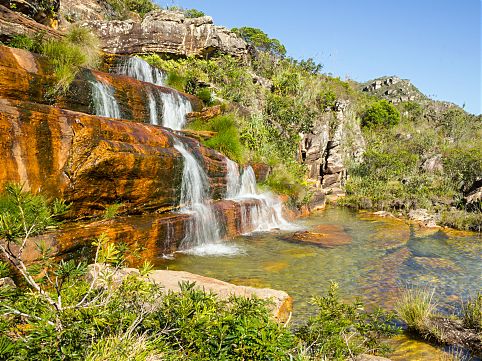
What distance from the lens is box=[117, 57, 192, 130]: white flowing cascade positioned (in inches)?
529

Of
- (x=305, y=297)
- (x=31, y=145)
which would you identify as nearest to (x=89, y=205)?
(x=31, y=145)

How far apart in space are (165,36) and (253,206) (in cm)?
1753

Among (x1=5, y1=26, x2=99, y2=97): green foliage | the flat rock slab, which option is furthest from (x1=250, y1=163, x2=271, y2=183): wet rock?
the flat rock slab

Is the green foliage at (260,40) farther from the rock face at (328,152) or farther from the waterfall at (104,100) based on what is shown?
the waterfall at (104,100)

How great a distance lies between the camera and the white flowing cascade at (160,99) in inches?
529

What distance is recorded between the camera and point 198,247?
30.8 feet

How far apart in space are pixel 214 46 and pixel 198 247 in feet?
67.1

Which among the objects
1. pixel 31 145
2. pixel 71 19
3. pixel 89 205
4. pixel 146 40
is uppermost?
pixel 71 19

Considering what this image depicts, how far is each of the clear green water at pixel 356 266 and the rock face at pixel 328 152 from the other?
1346 cm

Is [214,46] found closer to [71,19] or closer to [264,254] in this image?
[71,19]

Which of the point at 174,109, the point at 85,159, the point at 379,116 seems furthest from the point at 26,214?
the point at 379,116

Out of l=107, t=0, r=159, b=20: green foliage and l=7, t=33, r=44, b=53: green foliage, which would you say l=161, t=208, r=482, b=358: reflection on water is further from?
l=107, t=0, r=159, b=20: green foliage

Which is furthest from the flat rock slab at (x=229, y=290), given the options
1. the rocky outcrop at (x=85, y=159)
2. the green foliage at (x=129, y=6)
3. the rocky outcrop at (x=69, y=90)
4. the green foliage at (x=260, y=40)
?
the green foliage at (x=260, y=40)

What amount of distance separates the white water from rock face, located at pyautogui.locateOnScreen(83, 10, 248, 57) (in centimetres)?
1031
